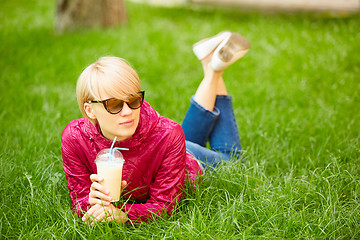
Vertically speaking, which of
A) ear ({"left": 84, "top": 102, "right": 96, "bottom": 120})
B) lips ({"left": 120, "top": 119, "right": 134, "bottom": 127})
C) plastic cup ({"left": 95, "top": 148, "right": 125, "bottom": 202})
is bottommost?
plastic cup ({"left": 95, "top": 148, "right": 125, "bottom": 202})

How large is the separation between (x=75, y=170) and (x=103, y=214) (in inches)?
13.0

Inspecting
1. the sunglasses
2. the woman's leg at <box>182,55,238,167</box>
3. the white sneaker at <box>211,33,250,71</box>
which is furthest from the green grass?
the white sneaker at <box>211,33,250,71</box>

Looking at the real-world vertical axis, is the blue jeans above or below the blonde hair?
below

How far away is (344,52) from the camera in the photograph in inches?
199

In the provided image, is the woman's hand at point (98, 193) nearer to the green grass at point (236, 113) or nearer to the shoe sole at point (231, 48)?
the green grass at point (236, 113)

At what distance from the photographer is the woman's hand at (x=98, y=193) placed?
1931 millimetres

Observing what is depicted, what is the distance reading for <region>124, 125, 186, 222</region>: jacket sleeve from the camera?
212cm

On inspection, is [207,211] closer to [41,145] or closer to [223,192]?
[223,192]

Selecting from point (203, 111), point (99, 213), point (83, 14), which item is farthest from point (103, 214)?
point (83, 14)

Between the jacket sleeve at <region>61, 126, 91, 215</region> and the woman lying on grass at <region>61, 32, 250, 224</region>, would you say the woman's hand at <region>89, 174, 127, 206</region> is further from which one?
the jacket sleeve at <region>61, 126, 91, 215</region>

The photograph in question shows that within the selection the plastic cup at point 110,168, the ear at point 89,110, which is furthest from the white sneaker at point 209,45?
the plastic cup at point 110,168

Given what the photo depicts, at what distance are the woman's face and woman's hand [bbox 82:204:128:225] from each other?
0.36 m

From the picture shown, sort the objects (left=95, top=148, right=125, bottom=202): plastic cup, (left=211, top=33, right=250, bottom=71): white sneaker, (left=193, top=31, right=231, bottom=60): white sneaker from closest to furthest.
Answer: (left=95, top=148, right=125, bottom=202): plastic cup
(left=211, top=33, right=250, bottom=71): white sneaker
(left=193, top=31, right=231, bottom=60): white sneaker

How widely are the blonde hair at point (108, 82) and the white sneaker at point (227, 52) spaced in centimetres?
88
